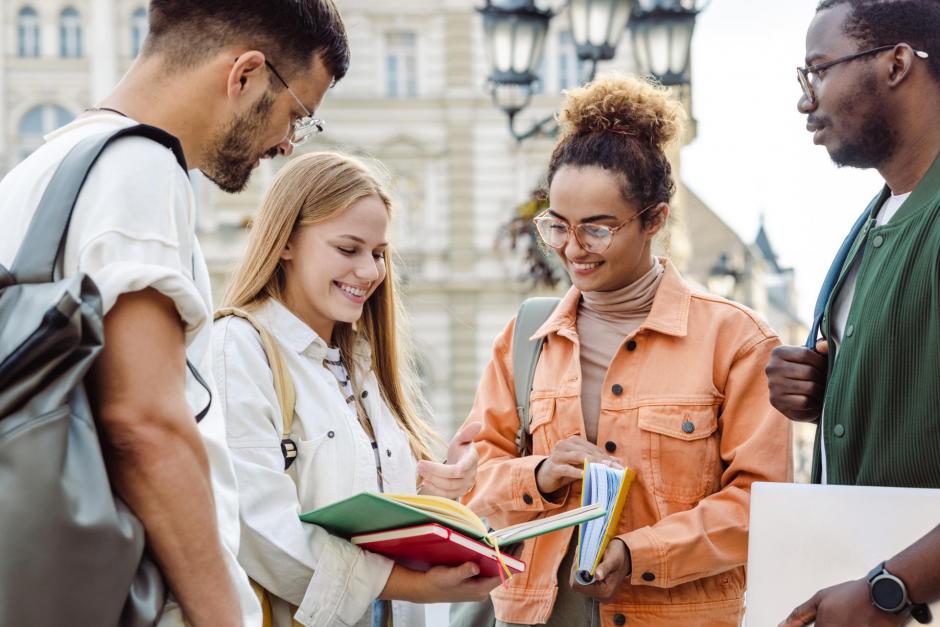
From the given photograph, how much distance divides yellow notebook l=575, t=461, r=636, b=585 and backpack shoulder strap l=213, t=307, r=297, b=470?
75 centimetres

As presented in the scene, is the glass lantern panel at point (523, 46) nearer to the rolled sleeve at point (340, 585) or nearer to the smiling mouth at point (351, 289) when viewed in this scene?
the smiling mouth at point (351, 289)

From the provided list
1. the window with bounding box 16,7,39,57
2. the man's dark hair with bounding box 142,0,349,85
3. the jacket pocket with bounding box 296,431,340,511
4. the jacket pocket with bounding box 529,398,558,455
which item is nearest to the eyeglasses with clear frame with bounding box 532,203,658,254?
the jacket pocket with bounding box 529,398,558,455

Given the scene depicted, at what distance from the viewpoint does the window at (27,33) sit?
27969mm

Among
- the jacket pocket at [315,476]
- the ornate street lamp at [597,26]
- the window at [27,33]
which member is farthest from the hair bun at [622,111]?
the window at [27,33]

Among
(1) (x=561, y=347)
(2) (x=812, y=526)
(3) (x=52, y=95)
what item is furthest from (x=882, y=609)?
(3) (x=52, y=95)

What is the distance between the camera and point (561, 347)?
349 centimetres

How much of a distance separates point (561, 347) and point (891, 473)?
1.23 m

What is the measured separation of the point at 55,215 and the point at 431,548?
119 cm

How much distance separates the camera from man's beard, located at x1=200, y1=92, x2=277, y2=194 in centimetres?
223

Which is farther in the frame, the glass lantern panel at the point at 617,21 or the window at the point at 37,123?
the window at the point at 37,123

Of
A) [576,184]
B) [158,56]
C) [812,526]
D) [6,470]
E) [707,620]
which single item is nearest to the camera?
[6,470]

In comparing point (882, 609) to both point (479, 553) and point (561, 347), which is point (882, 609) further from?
point (561, 347)

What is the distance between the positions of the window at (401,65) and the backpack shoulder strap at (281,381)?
25951mm

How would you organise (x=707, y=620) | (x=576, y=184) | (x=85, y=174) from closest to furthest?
(x=85, y=174)
(x=707, y=620)
(x=576, y=184)
